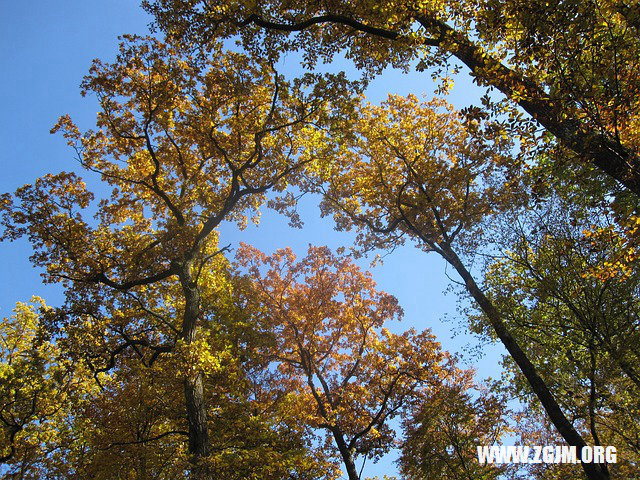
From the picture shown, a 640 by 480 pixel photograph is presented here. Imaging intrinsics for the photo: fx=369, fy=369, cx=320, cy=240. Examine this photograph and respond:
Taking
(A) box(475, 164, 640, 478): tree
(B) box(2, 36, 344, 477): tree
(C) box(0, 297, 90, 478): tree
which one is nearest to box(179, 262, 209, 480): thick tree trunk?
(B) box(2, 36, 344, 477): tree

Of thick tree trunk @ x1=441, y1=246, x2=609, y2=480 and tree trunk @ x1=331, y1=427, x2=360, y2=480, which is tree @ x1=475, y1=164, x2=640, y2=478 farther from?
tree trunk @ x1=331, y1=427, x2=360, y2=480

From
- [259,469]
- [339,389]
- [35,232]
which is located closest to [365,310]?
[339,389]

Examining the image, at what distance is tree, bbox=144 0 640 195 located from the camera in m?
4.78

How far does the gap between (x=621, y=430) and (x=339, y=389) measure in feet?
33.8

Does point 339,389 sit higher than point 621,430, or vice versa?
point 339,389

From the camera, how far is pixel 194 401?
9.23 meters

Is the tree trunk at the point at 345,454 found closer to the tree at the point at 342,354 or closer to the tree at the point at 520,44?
the tree at the point at 342,354

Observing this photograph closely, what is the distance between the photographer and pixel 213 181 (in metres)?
14.1

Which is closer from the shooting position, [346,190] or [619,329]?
[619,329]

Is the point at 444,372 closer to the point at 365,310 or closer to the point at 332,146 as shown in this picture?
the point at 365,310

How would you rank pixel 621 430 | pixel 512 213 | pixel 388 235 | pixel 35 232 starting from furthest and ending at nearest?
pixel 388 235, pixel 621 430, pixel 512 213, pixel 35 232

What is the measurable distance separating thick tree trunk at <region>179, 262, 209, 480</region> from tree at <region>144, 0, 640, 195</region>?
258 inches

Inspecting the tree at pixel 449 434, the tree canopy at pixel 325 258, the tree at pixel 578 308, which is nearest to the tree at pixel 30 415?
the tree canopy at pixel 325 258

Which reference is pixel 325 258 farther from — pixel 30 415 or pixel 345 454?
pixel 30 415
